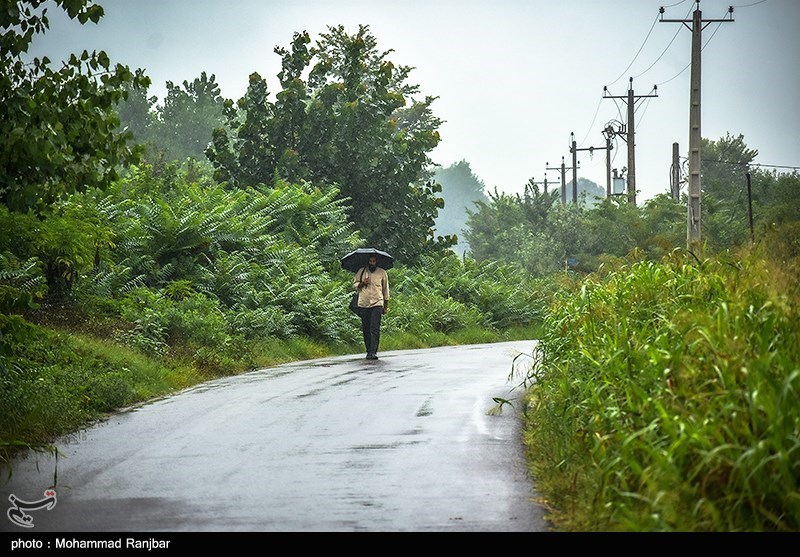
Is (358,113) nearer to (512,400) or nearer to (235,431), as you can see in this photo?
(512,400)

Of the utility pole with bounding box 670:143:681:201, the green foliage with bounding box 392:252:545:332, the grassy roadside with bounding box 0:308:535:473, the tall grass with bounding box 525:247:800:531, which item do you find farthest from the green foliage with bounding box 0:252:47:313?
the utility pole with bounding box 670:143:681:201

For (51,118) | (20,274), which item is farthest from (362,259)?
(51,118)

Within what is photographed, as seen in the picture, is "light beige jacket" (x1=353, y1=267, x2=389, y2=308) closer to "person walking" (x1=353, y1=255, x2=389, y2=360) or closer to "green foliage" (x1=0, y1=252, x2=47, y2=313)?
"person walking" (x1=353, y1=255, x2=389, y2=360)

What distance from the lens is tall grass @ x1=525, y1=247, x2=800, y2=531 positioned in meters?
6.74

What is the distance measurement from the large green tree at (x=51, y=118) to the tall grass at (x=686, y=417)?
5044 millimetres

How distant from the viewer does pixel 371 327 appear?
23969 mm

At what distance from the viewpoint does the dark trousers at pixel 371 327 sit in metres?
23.9

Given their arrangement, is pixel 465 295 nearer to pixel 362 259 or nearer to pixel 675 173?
pixel 362 259

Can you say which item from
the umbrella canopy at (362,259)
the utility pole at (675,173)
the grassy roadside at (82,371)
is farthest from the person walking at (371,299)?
the utility pole at (675,173)

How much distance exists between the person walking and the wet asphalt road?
7.29 meters

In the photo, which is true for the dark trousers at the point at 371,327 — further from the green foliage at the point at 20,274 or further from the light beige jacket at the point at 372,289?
the green foliage at the point at 20,274

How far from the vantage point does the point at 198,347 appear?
20547 millimetres
